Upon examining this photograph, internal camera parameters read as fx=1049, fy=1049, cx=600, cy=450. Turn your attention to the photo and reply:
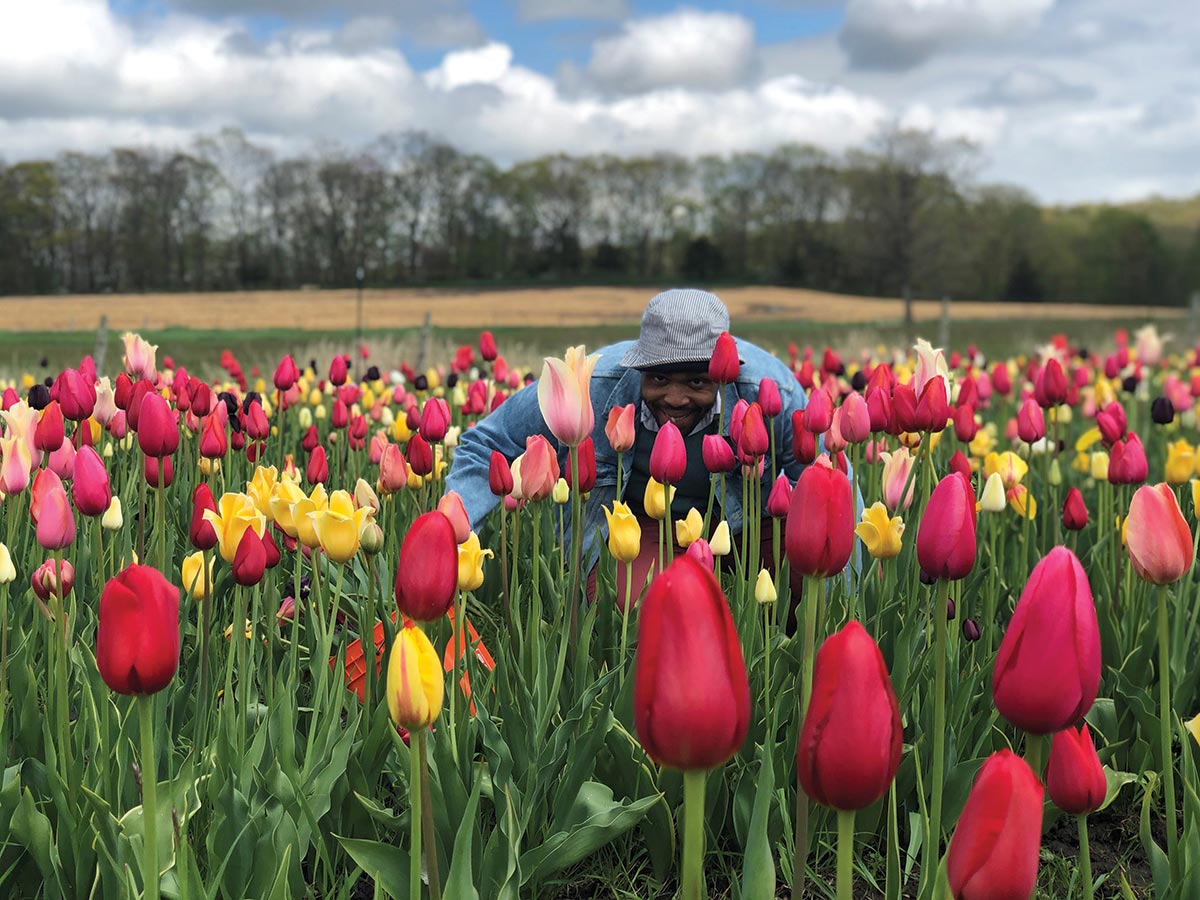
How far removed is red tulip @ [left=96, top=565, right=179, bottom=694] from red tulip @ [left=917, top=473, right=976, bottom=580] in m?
1.13

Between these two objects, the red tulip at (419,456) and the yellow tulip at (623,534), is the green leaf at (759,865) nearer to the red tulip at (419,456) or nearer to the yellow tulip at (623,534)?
the yellow tulip at (623,534)

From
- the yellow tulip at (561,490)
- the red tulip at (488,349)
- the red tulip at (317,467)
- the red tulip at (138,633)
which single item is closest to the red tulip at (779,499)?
the yellow tulip at (561,490)

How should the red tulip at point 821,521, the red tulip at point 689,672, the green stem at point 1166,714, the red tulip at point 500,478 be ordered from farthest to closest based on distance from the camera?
the red tulip at point 500,478 → the green stem at point 1166,714 → the red tulip at point 821,521 → the red tulip at point 689,672

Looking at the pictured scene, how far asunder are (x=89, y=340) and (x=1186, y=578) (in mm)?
30935

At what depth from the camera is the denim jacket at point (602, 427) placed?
4.21m

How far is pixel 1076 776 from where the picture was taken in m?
1.46

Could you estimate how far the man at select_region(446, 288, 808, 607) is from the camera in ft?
13.8

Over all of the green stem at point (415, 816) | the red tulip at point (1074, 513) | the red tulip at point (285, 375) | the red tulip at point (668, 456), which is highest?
the red tulip at point (285, 375)

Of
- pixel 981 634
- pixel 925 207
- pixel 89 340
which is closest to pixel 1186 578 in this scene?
pixel 981 634

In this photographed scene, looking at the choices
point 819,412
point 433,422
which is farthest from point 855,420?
point 433,422

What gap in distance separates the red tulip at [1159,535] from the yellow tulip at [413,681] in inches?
46.4

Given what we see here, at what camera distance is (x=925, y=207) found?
5644 centimetres

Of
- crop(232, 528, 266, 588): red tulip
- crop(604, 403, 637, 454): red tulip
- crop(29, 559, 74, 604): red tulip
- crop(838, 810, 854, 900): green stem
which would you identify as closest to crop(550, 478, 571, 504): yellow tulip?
crop(604, 403, 637, 454): red tulip

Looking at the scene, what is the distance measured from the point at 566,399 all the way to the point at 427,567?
1127 millimetres
